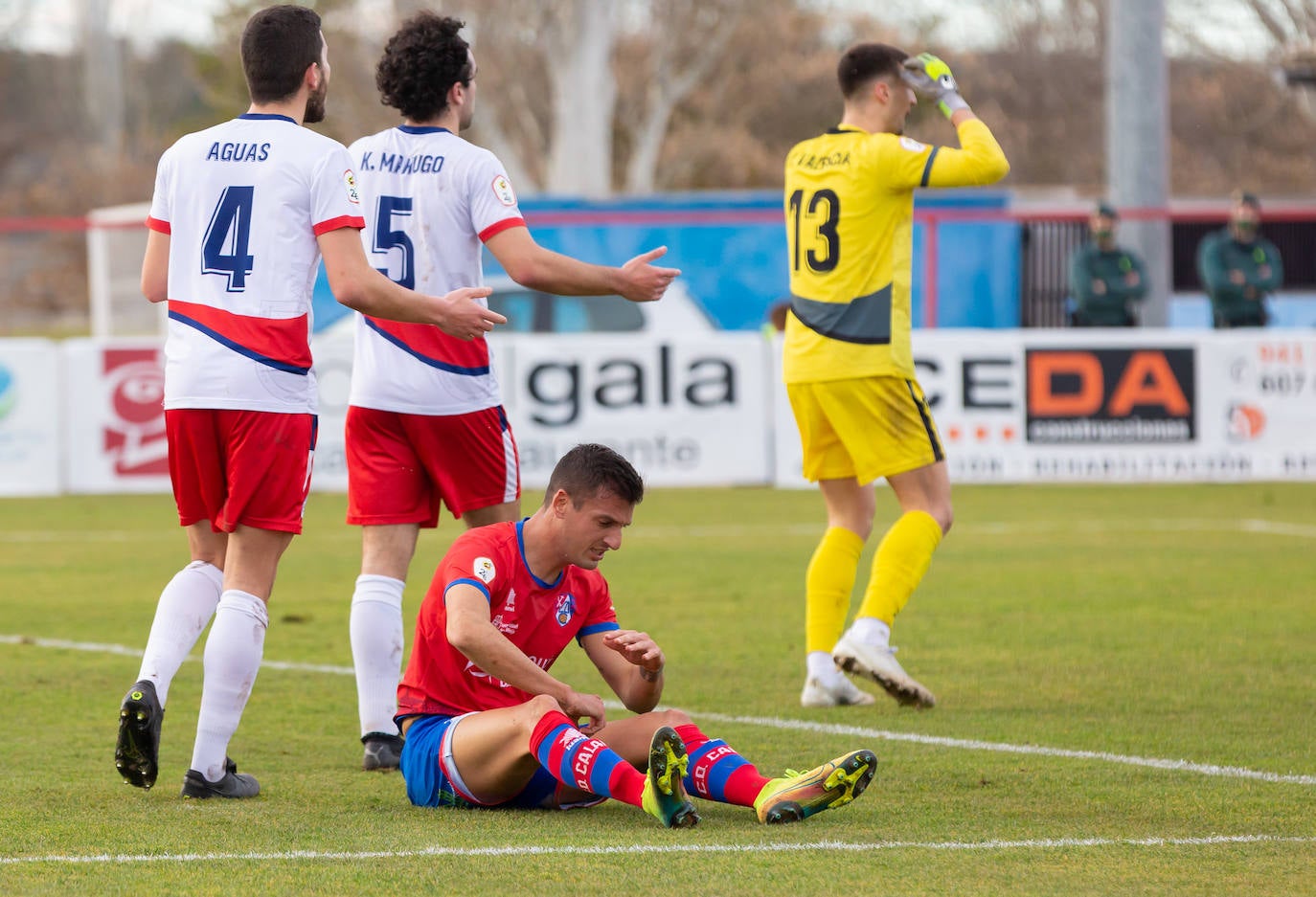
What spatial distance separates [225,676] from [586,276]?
1.39m

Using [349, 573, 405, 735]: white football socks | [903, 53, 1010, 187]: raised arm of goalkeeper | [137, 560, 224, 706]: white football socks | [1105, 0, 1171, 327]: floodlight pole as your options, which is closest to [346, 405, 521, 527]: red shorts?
[349, 573, 405, 735]: white football socks

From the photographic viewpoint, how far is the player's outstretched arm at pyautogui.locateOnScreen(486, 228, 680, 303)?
195 inches

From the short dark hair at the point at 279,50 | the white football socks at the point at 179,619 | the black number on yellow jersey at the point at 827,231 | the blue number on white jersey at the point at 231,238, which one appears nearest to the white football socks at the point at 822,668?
the black number on yellow jersey at the point at 827,231

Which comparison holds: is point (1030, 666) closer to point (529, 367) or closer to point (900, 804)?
point (900, 804)

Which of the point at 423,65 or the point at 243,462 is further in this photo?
the point at 423,65

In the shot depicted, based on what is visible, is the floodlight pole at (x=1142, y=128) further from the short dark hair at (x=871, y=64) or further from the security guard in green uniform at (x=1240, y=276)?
the short dark hair at (x=871, y=64)

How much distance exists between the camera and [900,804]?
4863 millimetres

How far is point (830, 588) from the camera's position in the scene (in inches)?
263

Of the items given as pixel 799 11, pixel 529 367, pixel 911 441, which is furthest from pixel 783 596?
pixel 799 11

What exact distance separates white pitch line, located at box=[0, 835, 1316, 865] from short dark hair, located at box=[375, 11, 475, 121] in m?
2.35

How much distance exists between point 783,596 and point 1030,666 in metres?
2.40

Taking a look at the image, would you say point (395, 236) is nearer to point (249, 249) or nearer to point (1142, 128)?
point (249, 249)

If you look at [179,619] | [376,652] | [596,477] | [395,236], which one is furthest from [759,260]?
[596,477]

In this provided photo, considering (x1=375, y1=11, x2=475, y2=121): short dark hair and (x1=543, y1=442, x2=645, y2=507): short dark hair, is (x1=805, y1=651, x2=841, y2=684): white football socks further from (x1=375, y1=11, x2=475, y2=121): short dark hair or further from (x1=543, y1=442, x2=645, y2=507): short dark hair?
(x1=375, y1=11, x2=475, y2=121): short dark hair
